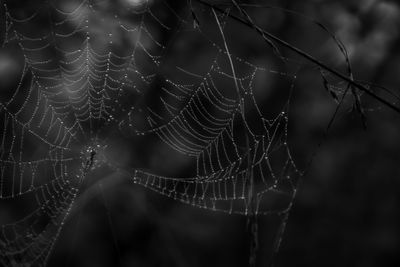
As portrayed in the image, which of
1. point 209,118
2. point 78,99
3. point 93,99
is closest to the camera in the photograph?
point 93,99

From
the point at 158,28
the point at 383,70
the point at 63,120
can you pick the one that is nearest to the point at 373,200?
the point at 383,70

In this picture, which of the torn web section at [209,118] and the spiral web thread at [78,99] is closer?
the spiral web thread at [78,99]

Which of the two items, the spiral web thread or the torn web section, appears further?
the torn web section

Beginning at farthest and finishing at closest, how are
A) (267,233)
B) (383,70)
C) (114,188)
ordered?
(383,70), (267,233), (114,188)

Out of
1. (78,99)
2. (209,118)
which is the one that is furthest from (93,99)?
(209,118)

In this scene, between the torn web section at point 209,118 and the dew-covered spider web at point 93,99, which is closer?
the dew-covered spider web at point 93,99

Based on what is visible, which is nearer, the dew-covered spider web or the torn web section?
the dew-covered spider web

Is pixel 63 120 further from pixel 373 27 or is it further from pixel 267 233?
pixel 373 27

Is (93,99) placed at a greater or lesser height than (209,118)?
lesser

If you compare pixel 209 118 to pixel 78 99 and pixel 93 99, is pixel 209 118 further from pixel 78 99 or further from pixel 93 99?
pixel 78 99

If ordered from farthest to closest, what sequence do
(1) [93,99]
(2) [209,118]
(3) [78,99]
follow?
(2) [209,118] → (3) [78,99] → (1) [93,99]

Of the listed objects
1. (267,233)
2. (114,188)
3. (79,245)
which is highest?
(267,233)
